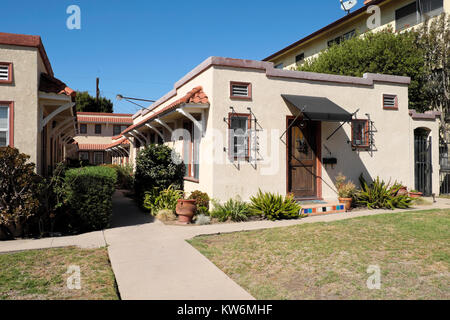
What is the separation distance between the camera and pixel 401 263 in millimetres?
5328

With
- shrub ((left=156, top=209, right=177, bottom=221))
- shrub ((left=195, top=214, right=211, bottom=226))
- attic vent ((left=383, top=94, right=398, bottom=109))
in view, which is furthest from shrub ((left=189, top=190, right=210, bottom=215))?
attic vent ((left=383, top=94, right=398, bottom=109))

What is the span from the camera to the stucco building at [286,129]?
384 inches

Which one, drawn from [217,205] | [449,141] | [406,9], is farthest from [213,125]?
[406,9]

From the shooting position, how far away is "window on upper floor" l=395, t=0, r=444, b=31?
671 inches

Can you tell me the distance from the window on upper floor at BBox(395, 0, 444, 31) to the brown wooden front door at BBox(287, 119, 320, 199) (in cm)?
1135

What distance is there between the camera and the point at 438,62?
53.9ft

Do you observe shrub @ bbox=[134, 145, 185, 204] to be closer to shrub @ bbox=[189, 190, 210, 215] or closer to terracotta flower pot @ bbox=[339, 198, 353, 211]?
shrub @ bbox=[189, 190, 210, 215]

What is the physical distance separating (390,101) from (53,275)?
457 inches

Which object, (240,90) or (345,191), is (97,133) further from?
(345,191)

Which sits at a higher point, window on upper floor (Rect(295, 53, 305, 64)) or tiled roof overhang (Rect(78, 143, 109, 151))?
window on upper floor (Rect(295, 53, 305, 64))


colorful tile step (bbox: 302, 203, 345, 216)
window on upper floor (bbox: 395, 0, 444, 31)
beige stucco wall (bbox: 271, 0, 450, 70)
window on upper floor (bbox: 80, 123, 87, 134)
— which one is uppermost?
beige stucco wall (bbox: 271, 0, 450, 70)

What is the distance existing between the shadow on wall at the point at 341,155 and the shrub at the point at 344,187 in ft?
0.55

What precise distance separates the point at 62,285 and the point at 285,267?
319cm
